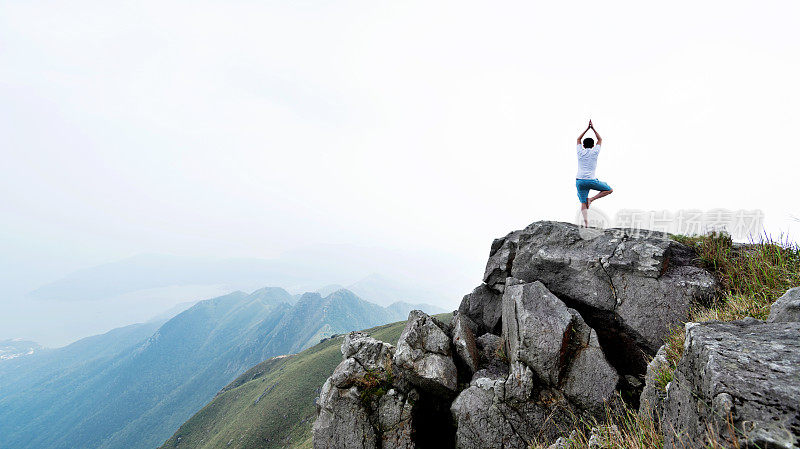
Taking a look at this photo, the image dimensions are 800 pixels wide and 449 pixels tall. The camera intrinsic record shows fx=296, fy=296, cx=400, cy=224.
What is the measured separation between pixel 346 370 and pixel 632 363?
1167cm

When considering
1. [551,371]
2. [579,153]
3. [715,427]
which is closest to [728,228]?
[579,153]

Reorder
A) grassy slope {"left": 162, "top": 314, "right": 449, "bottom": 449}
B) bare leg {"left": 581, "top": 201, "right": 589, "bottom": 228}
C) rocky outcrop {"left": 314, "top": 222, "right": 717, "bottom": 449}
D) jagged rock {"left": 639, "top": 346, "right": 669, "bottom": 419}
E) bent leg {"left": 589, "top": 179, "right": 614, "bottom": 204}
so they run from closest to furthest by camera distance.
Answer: jagged rock {"left": 639, "top": 346, "right": 669, "bottom": 419}, rocky outcrop {"left": 314, "top": 222, "right": 717, "bottom": 449}, bent leg {"left": 589, "top": 179, "right": 614, "bottom": 204}, bare leg {"left": 581, "top": 201, "right": 589, "bottom": 228}, grassy slope {"left": 162, "top": 314, "right": 449, "bottom": 449}

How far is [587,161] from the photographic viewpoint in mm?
13125

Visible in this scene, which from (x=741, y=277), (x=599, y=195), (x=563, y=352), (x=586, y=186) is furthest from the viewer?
(x=599, y=195)

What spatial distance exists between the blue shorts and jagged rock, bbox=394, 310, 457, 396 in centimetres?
934

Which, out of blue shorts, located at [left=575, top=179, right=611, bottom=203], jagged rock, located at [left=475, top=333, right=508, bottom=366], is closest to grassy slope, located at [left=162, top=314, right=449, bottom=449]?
jagged rock, located at [left=475, top=333, right=508, bottom=366]

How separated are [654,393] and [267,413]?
11163cm

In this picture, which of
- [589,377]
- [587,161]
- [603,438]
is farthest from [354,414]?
[587,161]

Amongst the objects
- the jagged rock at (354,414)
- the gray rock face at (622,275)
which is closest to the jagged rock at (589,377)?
the gray rock face at (622,275)

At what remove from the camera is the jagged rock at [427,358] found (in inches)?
504

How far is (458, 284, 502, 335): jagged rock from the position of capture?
1612 cm

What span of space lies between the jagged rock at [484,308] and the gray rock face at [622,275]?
2.18 meters

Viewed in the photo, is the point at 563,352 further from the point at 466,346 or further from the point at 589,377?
the point at 466,346

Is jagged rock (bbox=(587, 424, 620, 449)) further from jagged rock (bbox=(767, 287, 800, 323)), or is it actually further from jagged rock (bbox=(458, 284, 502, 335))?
jagged rock (bbox=(458, 284, 502, 335))
